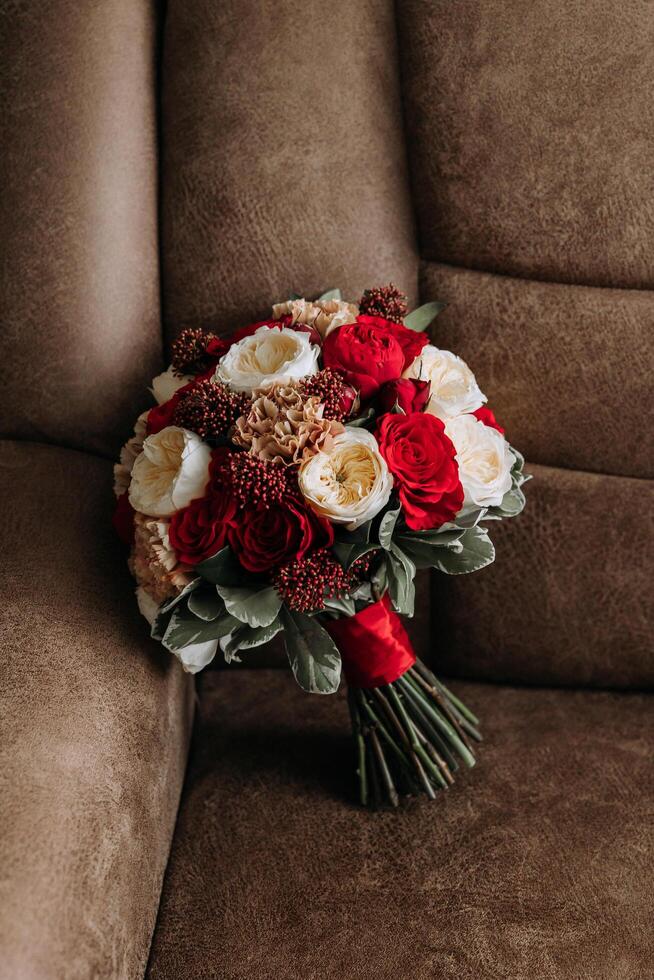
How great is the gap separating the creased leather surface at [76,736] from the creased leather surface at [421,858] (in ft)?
0.19

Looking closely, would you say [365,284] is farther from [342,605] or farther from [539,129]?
[342,605]

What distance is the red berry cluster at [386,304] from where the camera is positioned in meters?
0.86

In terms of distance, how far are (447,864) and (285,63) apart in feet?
3.05

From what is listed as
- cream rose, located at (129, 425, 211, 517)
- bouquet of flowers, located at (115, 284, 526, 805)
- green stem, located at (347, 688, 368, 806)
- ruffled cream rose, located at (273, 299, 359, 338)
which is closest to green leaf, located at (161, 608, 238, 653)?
bouquet of flowers, located at (115, 284, 526, 805)

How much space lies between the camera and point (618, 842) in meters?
0.82

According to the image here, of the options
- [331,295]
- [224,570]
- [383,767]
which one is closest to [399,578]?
[224,570]

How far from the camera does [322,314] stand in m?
0.85

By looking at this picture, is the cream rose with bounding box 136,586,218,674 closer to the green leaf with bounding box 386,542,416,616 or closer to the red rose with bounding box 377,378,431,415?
the green leaf with bounding box 386,542,416,616

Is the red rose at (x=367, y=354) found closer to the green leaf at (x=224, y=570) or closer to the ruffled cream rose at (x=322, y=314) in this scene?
the ruffled cream rose at (x=322, y=314)

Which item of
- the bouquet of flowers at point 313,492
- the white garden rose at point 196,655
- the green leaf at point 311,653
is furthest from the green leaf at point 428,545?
the white garden rose at point 196,655

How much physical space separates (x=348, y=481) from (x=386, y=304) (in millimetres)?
248

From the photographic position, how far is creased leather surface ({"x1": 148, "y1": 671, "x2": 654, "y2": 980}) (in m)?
0.72

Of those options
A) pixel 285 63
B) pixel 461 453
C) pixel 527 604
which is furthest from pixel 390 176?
pixel 527 604

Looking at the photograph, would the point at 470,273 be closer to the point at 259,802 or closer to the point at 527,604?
the point at 527,604
